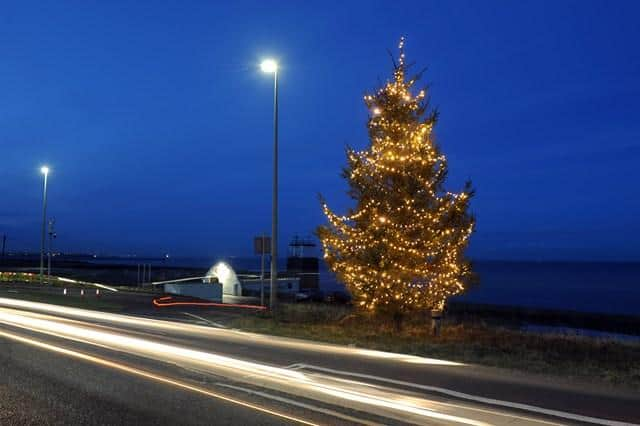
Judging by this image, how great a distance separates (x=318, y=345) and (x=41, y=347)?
6.54 m

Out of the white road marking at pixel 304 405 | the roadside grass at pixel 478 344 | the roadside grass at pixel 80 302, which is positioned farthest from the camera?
the roadside grass at pixel 80 302

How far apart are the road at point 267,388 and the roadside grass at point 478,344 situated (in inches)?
35.1

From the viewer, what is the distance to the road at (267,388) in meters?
7.46

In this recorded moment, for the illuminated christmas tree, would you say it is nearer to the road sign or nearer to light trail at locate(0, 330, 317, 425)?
the road sign

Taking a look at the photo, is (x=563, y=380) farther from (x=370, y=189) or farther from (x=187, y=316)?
(x=187, y=316)

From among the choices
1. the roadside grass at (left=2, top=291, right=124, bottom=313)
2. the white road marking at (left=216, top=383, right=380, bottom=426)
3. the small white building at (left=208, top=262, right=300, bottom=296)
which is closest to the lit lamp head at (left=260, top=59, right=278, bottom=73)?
the roadside grass at (left=2, top=291, right=124, bottom=313)

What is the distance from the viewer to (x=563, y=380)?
959 centimetres

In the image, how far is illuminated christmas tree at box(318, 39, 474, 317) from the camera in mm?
16062

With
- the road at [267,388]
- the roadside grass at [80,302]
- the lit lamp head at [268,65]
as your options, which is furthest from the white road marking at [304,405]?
the roadside grass at [80,302]

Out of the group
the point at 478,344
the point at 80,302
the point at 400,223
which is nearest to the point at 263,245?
the point at 400,223

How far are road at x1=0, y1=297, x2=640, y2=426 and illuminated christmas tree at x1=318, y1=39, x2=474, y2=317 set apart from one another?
327 cm

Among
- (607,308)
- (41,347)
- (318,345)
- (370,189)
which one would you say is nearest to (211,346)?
(318,345)

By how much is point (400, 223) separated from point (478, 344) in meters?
3.95

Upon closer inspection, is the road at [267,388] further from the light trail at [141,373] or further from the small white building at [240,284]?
the small white building at [240,284]
